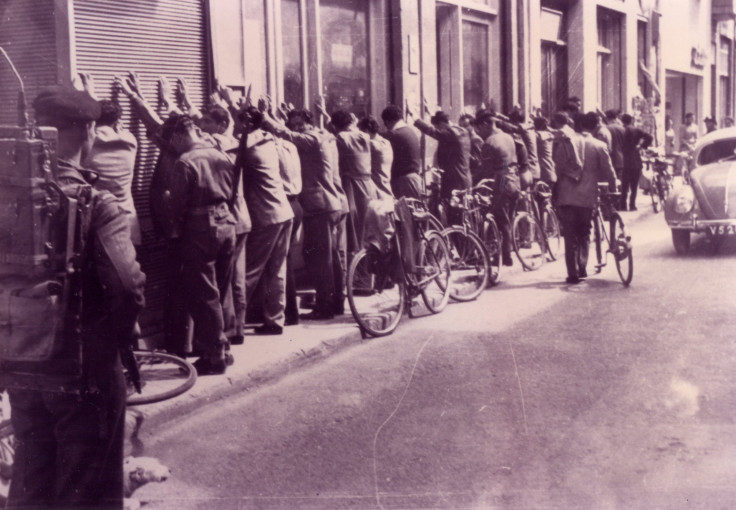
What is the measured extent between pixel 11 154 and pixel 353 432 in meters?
2.95

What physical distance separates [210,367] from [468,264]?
12.9 ft

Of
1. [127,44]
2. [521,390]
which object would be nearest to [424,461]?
[521,390]

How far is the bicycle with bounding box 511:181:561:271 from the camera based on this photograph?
12.0m

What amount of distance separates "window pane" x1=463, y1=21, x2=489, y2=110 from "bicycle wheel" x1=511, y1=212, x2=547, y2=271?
4.77 meters

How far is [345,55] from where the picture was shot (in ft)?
41.8

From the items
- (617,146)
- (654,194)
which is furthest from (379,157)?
(654,194)

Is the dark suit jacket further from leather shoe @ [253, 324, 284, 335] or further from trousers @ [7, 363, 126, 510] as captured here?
trousers @ [7, 363, 126, 510]

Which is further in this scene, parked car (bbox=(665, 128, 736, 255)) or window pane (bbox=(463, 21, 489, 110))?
window pane (bbox=(463, 21, 489, 110))

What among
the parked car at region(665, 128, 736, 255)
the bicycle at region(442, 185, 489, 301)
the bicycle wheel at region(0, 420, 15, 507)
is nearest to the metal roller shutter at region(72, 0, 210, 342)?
the bicycle at region(442, 185, 489, 301)

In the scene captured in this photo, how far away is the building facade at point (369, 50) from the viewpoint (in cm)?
782

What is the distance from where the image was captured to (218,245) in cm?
711

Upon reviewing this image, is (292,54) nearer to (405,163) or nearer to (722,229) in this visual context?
(405,163)

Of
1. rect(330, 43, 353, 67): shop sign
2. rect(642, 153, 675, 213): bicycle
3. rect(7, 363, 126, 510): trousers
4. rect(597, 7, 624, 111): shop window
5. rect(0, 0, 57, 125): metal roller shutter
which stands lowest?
rect(7, 363, 126, 510): trousers

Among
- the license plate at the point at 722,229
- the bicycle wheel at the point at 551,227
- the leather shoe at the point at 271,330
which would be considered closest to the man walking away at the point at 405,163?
the bicycle wheel at the point at 551,227
